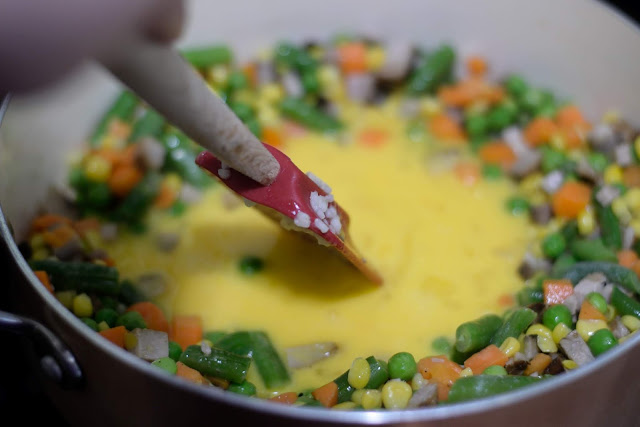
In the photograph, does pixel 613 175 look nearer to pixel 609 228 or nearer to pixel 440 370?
pixel 609 228

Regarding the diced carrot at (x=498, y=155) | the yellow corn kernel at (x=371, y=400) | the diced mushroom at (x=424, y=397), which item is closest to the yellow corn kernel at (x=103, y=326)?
the yellow corn kernel at (x=371, y=400)

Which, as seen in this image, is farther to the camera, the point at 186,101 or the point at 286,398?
the point at 286,398

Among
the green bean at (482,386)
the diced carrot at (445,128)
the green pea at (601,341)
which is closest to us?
the green bean at (482,386)

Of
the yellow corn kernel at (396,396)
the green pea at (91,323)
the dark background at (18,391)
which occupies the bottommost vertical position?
the dark background at (18,391)

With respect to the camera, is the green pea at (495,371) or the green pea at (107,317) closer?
the green pea at (495,371)

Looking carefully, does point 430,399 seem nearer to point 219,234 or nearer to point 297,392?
point 297,392

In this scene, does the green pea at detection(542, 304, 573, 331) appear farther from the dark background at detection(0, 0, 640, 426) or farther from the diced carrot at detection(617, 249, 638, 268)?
the dark background at detection(0, 0, 640, 426)

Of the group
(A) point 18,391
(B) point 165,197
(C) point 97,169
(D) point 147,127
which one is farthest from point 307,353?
(D) point 147,127

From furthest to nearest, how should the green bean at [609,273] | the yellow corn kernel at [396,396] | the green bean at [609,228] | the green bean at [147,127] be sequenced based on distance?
the green bean at [147,127]
the green bean at [609,228]
the green bean at [609,273]
the yellow corn kernel at [396,396]

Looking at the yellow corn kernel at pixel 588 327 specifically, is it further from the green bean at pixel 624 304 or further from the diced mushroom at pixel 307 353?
the diced mushroom at pixel 307 353
